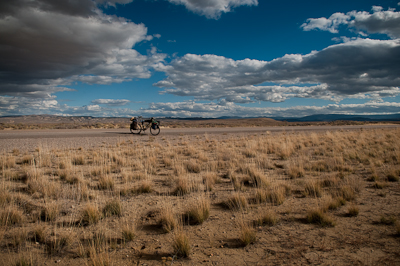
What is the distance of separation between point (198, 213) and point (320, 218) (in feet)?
7.90

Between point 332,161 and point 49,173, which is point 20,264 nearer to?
point 49,173

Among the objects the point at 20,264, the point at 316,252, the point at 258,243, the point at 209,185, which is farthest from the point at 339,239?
the point at 20,264

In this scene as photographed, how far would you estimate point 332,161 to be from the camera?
959cm

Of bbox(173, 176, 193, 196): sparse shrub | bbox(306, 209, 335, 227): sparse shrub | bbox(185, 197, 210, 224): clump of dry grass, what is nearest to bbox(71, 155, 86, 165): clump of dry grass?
bbox(173, 176, 193, 196): sparse shrub

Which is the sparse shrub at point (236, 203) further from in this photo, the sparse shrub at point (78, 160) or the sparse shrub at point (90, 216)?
the sparse shrub at point (78, 160)

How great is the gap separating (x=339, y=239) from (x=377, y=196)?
2.97 meters

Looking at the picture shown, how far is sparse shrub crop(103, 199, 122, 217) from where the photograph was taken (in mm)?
4773

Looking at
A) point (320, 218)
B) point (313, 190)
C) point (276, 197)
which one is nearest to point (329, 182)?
point (313, 190)

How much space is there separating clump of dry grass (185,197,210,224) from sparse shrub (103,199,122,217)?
1.49 meters

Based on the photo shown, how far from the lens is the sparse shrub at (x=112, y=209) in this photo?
188 inches

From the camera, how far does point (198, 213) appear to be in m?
4.47

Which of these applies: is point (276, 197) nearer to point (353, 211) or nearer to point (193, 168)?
point (353, 211)

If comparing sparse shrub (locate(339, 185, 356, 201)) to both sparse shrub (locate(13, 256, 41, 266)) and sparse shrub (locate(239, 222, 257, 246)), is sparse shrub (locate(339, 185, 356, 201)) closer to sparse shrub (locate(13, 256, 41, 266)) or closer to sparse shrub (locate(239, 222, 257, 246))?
sparse shrub (locate(239, 222, 257, 246))

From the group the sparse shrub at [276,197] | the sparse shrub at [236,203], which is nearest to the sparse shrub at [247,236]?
the sparse shrub at [236,203]
